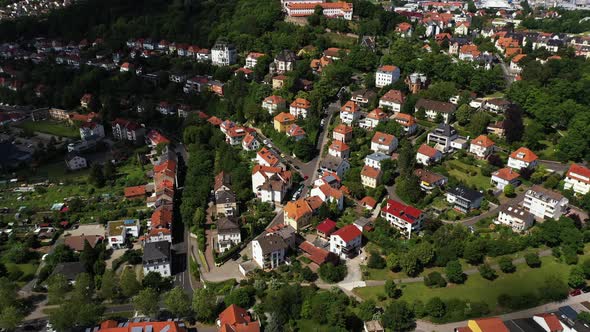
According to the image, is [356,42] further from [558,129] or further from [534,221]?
[534,221]

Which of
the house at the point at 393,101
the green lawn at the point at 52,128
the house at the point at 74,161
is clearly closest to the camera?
the house at the point at 74,161

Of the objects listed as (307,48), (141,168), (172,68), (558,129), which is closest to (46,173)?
(141,168)

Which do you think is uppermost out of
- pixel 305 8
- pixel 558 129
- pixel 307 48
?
pixel 305 8

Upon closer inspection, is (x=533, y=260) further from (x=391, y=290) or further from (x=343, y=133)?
(x=343, y=133)

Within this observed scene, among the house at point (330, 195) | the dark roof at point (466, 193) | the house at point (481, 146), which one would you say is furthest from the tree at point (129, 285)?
the house at point (481, 146)

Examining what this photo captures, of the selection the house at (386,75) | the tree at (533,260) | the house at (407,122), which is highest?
the house at (386,75)

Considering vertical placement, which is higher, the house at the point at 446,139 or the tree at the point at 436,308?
the house at the point at 446,139

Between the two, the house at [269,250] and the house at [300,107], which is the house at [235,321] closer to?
the house at [269,250]
